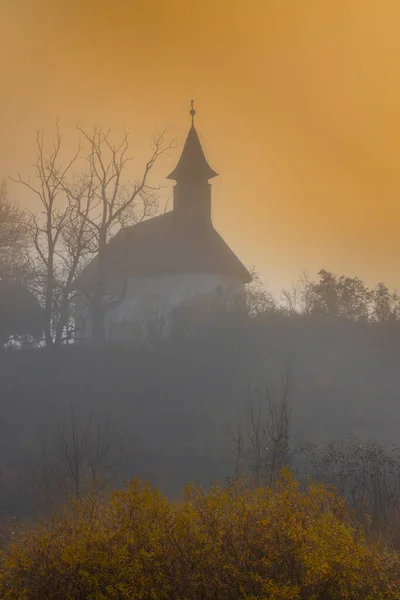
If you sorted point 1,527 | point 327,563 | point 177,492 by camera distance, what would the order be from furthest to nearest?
point 177,492, point 1,527, point 327,563

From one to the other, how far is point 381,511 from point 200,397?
1436 centimetres

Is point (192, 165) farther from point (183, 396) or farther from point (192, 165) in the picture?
point (183, 396)

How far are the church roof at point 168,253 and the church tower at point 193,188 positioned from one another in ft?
1.85

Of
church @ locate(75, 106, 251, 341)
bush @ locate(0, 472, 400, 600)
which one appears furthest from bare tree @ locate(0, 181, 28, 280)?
bush @ locate(0, 472, 400, 600)

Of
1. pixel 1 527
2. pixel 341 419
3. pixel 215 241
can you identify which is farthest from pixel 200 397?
pixel 215 241

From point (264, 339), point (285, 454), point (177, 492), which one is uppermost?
point (264, 339)

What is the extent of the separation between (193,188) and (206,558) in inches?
1479

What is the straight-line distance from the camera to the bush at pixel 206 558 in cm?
722

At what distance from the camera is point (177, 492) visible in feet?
61.9

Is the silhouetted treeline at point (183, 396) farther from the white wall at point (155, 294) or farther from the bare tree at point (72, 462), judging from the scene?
the white wall at point (155, 294)

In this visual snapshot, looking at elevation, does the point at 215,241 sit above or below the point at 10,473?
above

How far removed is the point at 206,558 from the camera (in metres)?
7.51

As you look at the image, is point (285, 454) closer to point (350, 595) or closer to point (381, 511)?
point (381, 511)

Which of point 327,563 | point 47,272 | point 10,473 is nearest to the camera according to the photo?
point 327,563
